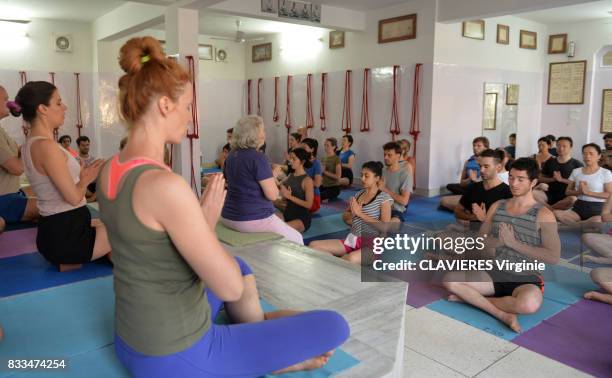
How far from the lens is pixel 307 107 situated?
982 centimetres

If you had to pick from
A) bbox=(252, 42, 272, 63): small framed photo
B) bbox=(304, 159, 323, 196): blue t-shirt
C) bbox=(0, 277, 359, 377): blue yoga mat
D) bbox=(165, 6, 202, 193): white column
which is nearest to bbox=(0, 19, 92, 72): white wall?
bbox=(252, 42, 272, 63): small framed photo

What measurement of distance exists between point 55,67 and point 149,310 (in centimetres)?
968

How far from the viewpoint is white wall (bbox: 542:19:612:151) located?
900cm

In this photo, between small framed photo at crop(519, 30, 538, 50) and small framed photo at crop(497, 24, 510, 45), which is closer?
small framed photo at crop(497, 24, 510, 45)

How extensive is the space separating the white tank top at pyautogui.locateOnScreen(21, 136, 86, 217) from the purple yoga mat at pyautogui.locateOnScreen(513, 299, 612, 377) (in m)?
2.78

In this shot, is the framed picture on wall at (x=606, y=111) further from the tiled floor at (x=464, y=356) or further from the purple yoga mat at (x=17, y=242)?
the purple yoga mat at (x=17, y=242)

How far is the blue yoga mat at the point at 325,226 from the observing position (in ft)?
17.6

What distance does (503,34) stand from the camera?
8570mm

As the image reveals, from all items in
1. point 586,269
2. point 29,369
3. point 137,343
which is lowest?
point 586,269

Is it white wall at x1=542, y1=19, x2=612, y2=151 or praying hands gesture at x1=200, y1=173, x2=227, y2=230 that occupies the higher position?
white wall at x1=542, y1=19, x2=612, y2=151

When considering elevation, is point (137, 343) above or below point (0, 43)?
below

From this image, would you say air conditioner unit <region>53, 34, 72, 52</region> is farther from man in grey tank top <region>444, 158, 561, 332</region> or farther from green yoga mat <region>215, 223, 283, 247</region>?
man in grey tank top <region>444, 158, 561, 332</region>

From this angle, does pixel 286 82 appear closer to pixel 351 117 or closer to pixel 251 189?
pixel 351 117

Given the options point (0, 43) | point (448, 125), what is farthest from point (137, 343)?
point (0, 43)
